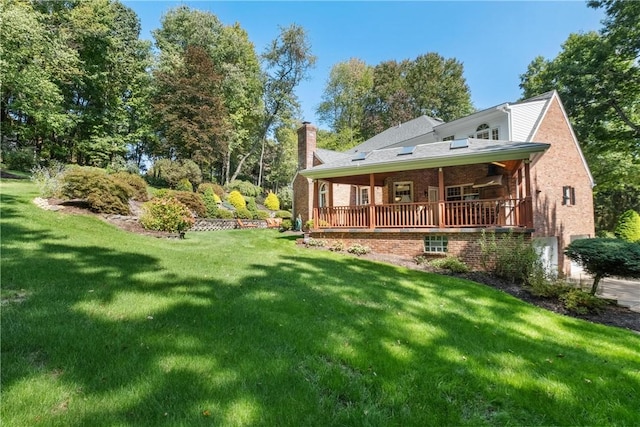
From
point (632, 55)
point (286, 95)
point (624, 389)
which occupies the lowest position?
point (624, 389)

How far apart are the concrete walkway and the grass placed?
4.11 metres

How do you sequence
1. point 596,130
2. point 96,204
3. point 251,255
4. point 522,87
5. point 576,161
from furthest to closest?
1. point 522,87
2. point 596,130
3. point 576,161
4. point 96,204
5. point 251,255

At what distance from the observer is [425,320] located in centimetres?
492

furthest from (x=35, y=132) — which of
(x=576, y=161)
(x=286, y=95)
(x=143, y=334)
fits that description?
(x=576, y=161)

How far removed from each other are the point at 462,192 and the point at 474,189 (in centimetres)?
50

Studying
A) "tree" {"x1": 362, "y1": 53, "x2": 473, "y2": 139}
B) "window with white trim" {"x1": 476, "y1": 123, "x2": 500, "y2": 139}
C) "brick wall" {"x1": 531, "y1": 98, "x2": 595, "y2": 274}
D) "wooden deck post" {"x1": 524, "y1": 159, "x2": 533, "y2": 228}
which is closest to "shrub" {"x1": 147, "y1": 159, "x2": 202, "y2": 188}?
"window with white trim" {"x1": 476, "y1": 123, "x2": 500, "y2": 139}

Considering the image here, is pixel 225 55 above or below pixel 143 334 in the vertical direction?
above

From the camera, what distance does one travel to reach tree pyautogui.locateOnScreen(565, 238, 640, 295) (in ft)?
25.3

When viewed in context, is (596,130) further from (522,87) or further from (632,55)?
(522,87)

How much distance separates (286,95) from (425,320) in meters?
31.2

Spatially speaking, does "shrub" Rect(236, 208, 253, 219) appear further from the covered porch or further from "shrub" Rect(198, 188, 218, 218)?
the covered porch

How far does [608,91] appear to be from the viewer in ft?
58.8

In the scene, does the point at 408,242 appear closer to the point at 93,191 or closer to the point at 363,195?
the point at 363,195

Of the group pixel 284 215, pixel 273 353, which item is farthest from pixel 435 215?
pixel 284 215
